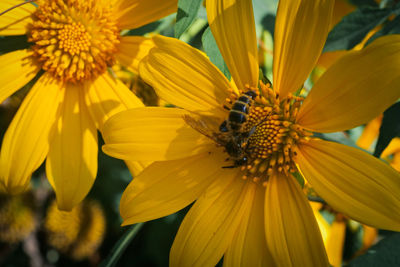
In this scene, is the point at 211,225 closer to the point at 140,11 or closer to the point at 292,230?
the point at 292,230

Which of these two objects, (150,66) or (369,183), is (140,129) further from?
(369,183)

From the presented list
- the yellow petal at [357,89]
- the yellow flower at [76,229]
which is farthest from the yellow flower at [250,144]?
the yellow flower at [76,229]

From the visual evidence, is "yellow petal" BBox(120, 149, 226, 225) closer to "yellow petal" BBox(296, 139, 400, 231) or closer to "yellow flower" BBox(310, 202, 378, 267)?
"yellow petal" BBox(296, 139, 400, 231)

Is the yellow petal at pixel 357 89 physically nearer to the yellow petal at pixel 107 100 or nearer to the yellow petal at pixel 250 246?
the yellow petal at pixel 250 246

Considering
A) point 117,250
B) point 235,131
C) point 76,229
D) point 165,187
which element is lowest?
point 76,229

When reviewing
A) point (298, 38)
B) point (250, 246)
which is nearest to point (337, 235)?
point (250, 246)

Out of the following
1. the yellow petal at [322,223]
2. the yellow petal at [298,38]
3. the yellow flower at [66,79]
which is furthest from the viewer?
the yellow petal at [322,223]

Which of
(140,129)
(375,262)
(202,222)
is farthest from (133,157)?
(375,262)

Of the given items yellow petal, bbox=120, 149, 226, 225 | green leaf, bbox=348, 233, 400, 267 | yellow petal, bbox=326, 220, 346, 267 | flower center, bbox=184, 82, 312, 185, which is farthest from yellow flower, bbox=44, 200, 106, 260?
green leaf, bbox=348, 233, 400, 267
